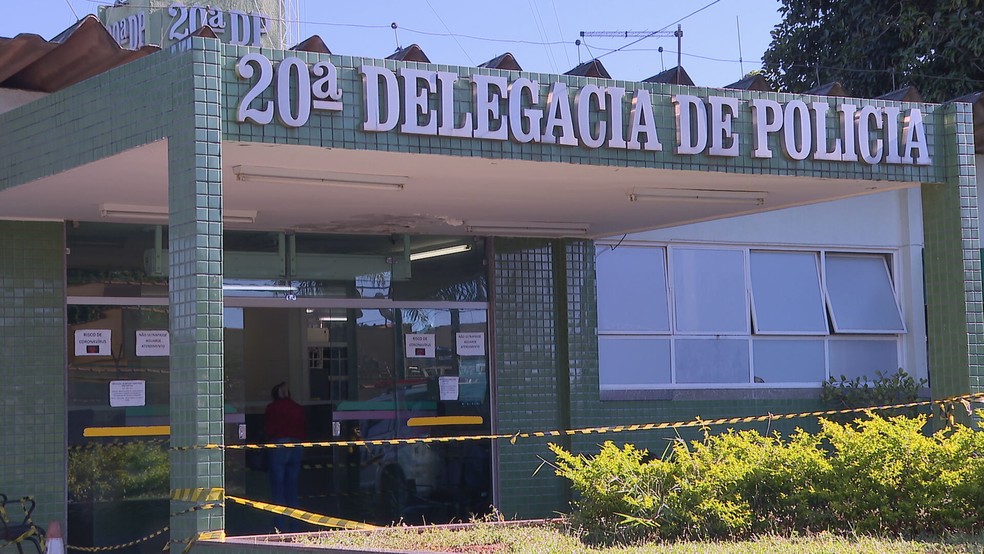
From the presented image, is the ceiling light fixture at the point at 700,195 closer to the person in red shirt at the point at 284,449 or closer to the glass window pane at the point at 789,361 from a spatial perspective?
the glass window pane at the point at 789,361

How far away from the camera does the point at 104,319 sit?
10.1 meters

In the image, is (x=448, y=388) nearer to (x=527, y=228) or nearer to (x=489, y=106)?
(x=527, y=228)

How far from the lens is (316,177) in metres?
8.05

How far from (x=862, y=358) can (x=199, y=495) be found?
910cm

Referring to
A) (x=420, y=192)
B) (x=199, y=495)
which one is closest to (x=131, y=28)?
(x=420, y=192)

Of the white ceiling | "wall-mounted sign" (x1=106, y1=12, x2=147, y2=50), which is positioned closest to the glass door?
the white ceiling

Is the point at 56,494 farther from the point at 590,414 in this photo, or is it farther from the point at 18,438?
the point at 590,414

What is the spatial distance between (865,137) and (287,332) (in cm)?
577

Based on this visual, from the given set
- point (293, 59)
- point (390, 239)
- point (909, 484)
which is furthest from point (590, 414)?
point (293, 59)

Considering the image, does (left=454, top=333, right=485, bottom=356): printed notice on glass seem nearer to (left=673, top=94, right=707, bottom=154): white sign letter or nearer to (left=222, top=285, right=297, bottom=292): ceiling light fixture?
(left=222, top=285, right=297, bottom=292): ceiling light fixture

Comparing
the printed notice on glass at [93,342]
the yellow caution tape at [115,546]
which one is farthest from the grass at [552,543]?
the printed notice on glass at [93,342]

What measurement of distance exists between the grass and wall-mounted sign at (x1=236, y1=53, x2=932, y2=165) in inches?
96.4

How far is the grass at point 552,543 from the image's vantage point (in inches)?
251

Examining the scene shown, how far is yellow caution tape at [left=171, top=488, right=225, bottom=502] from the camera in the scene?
647cm
